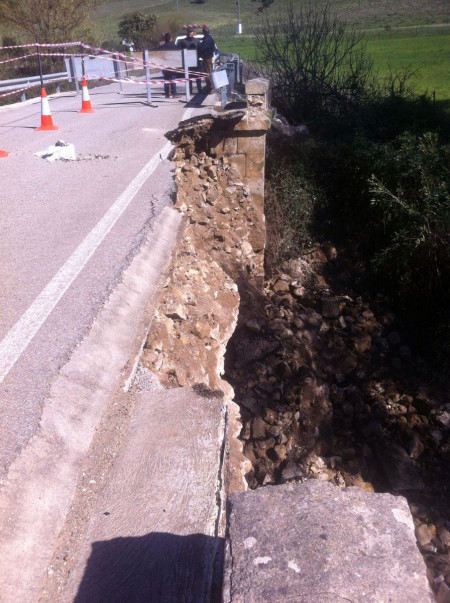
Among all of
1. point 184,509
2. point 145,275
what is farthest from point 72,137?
point 184,509

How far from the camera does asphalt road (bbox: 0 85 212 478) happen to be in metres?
3.26

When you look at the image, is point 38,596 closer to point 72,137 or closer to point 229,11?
point 72,137

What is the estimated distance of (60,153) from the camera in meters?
8.88

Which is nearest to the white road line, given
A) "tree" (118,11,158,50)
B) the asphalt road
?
the asphalt road

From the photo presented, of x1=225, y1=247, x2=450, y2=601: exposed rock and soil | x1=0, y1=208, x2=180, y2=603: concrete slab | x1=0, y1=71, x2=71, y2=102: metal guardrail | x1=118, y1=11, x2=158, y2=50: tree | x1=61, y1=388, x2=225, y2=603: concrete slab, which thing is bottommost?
x1=225, y1=247, x2=450, y2=601: exposed rock and soil

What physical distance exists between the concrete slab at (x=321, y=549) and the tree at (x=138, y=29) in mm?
42585

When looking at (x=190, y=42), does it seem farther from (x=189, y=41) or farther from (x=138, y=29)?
(x=138, y=29)

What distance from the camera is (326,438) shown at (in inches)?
267

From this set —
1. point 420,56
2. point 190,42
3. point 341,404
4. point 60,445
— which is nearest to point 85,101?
point 190,42

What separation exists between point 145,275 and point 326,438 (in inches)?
128

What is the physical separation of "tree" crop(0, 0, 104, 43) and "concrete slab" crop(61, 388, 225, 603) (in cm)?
2909

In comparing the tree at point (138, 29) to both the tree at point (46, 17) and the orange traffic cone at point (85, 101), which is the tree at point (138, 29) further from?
the orange traffic cone at point (85, 101)

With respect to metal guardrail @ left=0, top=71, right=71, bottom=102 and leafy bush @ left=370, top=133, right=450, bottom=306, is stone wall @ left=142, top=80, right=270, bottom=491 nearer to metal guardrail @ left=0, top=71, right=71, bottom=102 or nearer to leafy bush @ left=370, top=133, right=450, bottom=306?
leafy bush @ left=370, top=133, right=450, bottom=306

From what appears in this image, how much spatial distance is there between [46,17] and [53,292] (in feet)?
92.4
